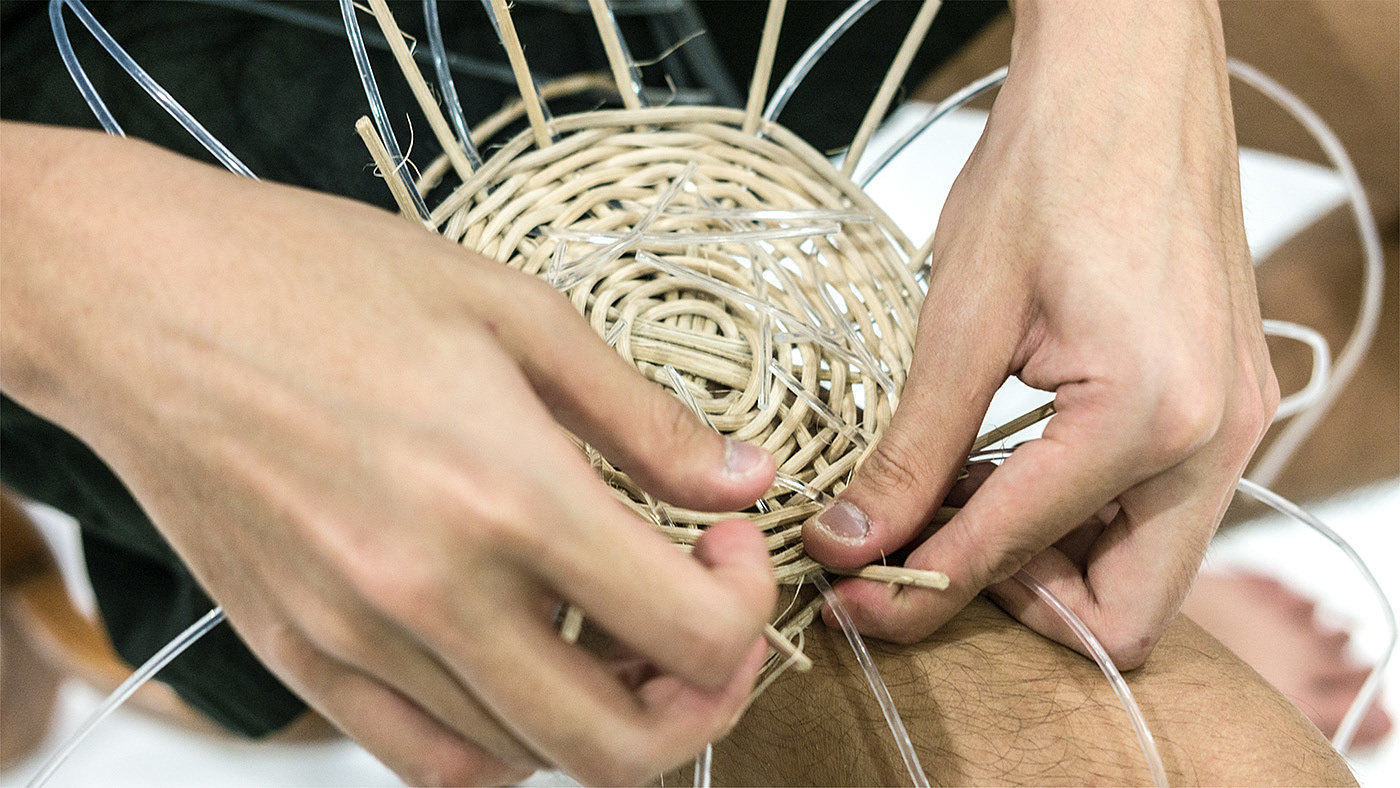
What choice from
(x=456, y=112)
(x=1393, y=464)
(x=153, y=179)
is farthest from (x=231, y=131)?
(x=1393, y=464)

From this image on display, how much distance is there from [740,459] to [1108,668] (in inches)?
10.2

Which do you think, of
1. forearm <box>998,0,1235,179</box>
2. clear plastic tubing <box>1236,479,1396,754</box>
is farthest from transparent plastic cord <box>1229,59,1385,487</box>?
forearm <box>998,0,1235,179</box>

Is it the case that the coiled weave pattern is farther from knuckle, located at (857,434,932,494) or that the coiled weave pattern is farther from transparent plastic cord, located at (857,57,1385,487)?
transparent plastic cord, located at (857,57,1385,487)

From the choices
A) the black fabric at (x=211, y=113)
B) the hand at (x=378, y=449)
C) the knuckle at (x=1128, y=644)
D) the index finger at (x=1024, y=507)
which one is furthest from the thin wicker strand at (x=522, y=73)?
the knuckle at (x=1128, y=644)

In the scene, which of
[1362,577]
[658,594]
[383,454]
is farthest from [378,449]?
[1362,577]

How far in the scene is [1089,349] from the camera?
48 cm

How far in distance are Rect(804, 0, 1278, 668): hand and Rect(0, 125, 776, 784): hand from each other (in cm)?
16

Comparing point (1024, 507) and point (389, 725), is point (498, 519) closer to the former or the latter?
point (389, 725)

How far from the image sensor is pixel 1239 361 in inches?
20.1

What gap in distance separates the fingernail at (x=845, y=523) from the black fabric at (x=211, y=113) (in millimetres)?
391

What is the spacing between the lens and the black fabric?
0.66 m

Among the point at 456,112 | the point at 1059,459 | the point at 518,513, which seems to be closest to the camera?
the point at 518,513

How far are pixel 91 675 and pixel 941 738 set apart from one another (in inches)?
35.7

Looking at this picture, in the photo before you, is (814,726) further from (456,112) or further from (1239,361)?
(456,112)
